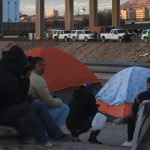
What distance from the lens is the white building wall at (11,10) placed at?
11462cm

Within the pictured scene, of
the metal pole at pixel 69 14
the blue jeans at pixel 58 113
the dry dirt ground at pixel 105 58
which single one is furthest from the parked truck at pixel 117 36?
the blue jeans at pixel 58 113

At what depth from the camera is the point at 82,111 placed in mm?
8586

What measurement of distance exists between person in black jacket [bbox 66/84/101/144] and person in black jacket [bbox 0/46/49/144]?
1691 mm

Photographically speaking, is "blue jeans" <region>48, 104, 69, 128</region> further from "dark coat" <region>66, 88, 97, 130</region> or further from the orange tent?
the orange tent

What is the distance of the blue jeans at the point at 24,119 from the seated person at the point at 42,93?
2.29 ft

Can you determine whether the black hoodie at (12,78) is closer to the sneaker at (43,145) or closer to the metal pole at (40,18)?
the sneaker at (43,145)

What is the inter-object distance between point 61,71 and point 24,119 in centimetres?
543

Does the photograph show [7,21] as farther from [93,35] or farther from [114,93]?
[114,93]

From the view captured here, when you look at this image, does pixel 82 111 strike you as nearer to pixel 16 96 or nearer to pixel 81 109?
pixel 81 109

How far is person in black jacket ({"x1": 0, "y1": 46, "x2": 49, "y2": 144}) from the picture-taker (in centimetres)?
666

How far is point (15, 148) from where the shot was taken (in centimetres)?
669

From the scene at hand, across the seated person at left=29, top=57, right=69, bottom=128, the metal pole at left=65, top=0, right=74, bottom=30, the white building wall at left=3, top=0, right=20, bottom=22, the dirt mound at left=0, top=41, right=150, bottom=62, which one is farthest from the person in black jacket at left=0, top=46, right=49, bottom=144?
the white building wall at left=3, top=0, right=20, bottom=22

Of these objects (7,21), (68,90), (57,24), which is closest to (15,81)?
(68,90)

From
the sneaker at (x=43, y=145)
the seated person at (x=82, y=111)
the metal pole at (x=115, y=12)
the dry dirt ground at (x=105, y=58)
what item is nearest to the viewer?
the sneaker at (x=43, y=145)
